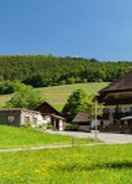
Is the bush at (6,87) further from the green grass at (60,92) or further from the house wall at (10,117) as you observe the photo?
the house wall at (10,117)

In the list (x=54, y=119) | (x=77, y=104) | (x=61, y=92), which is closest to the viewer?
(x=54, y=119)

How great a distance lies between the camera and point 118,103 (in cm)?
9162

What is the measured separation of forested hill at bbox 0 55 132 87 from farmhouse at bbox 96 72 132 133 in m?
61.4

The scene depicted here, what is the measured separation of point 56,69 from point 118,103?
81.0 metres

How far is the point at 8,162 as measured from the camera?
2102cm

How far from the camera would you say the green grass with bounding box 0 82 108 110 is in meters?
129

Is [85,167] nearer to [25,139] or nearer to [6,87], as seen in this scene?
[25,139]

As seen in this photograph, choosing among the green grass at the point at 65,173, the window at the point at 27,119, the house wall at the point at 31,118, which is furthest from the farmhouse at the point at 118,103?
the green grass at the point at 65,173

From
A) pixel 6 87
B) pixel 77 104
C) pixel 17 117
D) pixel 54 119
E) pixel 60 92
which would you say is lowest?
pixel 54 119

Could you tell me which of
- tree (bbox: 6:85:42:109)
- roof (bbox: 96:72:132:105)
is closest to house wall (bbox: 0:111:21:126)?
roof (bbox: 96:72:132:105)

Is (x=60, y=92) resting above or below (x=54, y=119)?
above

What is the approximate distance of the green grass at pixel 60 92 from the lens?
12857 cm

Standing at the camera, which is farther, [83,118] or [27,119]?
[83,118]

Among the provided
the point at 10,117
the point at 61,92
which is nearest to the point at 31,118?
the point at 10,117
